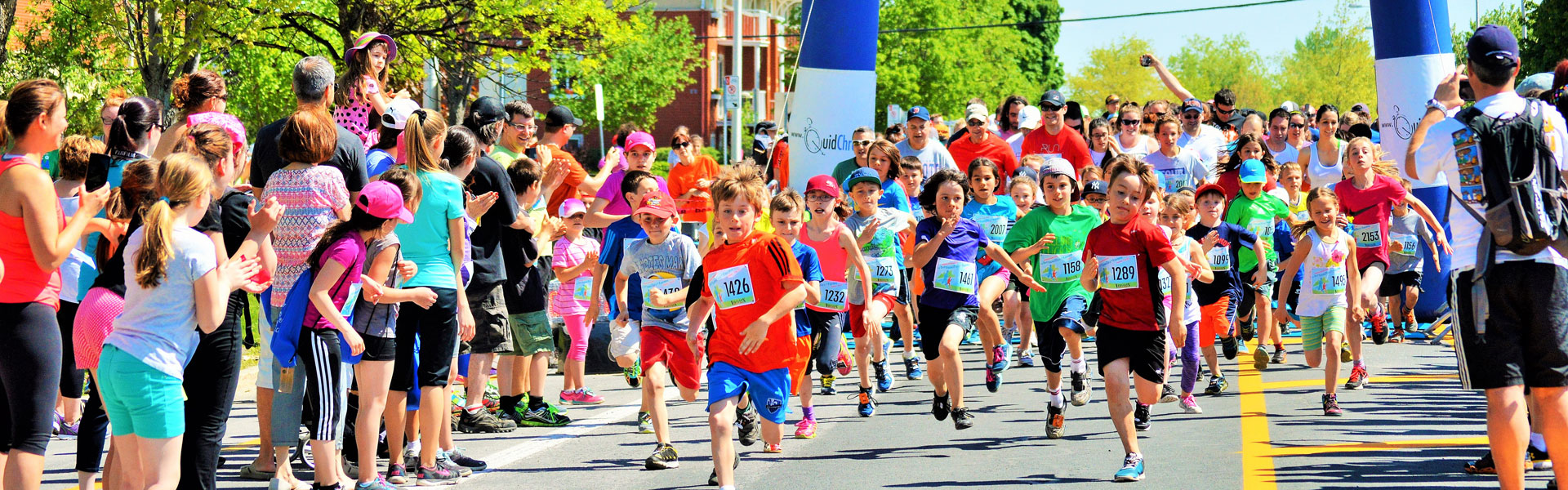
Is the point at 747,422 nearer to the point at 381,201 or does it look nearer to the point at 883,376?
the point at 381,201

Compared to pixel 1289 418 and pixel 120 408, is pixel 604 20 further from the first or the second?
pixel 120 408

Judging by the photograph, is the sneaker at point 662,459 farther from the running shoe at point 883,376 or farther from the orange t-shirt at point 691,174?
the orange t-shirt at point 691,174

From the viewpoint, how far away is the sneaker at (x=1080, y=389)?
32.0ft

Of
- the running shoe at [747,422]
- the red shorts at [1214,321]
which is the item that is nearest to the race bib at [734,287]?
the running shoe at [747,422]

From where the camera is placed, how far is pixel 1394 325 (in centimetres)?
1411

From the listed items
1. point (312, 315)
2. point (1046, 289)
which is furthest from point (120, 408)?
point (1046, 289)

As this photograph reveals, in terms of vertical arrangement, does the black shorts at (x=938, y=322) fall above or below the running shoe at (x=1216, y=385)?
above

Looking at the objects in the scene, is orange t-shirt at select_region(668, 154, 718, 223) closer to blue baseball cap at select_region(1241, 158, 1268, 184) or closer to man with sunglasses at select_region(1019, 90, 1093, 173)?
man with sunglasses at select_region(1019, 90, 1093, 173)

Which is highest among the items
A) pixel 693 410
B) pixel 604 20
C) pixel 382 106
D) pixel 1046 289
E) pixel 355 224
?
pixel 604 20

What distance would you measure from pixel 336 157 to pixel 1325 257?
6.73 m

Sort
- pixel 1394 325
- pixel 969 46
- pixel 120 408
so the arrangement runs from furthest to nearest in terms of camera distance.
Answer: pixel 969 46 → pixel 1394 325 → pixel 120 408

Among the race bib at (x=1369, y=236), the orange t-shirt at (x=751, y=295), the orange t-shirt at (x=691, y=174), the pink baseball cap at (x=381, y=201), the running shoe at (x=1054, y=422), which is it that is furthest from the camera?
the orange t-shirt at (x=691, y=174)

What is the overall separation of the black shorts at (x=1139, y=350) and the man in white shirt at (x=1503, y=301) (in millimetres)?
2053

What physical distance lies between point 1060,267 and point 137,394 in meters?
5.86
